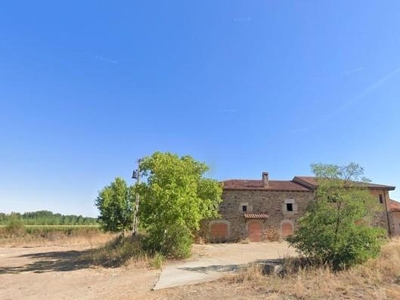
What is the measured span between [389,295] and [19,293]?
10844 mm

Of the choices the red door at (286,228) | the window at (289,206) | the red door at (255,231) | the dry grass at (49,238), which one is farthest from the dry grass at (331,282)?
the dry grass at (49,238)

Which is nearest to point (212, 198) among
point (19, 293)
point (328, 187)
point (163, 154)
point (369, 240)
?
point (163, 154)

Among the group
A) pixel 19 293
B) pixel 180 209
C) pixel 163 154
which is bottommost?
pixel 19 293

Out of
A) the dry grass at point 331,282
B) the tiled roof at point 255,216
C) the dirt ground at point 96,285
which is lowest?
the dirt ground at point 96,285

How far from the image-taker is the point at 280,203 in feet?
90.7

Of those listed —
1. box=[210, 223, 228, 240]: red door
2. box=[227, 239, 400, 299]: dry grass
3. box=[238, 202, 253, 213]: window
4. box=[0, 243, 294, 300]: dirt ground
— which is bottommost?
box=[0, 243, 294, 300]: dirt ground

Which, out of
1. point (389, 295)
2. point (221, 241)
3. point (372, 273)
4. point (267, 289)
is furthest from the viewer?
point (221, 241)

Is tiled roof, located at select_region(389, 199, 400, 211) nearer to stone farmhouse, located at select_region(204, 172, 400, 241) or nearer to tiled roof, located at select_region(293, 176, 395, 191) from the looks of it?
stone farmhouse, located at select_region(204, 172, 400, 241)

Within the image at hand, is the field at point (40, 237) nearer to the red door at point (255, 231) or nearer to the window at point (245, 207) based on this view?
the window at point (245, 207)

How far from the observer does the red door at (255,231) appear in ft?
87.5

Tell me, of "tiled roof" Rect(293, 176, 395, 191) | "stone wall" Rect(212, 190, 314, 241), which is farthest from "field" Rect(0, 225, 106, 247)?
"tiled roof" Rect(293, 176, 395, 191)

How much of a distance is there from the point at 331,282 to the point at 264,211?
1858 cm

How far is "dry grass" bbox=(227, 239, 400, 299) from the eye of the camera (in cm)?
801

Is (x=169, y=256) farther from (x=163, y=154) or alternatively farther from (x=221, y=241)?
(x=221, y=241)
